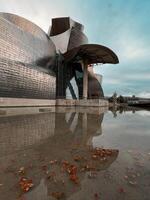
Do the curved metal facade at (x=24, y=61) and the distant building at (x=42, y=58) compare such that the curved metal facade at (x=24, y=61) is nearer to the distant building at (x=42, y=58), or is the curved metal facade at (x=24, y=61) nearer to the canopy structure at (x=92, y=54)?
the distant building at (x=42, y=58)

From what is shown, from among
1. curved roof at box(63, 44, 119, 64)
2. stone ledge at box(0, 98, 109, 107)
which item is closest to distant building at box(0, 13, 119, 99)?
curved roof at box(63, 44, 119, 64)

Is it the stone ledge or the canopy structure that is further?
the canopy structure

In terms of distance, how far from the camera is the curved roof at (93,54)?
51.1 m

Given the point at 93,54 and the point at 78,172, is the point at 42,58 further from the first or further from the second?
the point at 78,172

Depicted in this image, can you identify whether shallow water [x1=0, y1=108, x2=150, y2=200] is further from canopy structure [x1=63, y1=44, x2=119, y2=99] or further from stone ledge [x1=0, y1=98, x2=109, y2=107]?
canopy structure [x1=63, y1=44, x2=119, y2=99]

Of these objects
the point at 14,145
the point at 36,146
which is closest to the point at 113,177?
the point at 36,146

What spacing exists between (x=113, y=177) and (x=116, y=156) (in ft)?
6.31

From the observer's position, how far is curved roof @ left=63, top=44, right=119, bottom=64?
51.1m

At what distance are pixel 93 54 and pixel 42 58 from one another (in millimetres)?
16011

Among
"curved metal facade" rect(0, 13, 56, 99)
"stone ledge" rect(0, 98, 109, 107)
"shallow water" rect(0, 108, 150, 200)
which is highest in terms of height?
"curved metal facade" rect(0, 13, 56, 99)

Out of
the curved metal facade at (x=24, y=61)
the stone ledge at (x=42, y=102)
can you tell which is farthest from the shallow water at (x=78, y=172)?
the curved metal facade at (x=24, y=61)

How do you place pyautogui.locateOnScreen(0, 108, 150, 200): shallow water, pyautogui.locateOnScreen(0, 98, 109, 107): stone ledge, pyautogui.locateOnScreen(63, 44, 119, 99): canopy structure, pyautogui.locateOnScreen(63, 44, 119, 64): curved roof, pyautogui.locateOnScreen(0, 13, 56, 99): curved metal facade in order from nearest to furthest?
pyautogui.locateOnScreen(0, 108, 150, 200): shallow water, pyautogui.locateOnScreen(0, 98, 109, 107): stone ledge, pyautogui.locateOnScreen(0, 13, 56, 99): curved metal facade, pyautogui.locateOnScreen(63, 44, 119, 64): curved roof, pyautogui.locateOnScreen(63, 44, 119, 99): canopy structure

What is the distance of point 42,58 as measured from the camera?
5812cm

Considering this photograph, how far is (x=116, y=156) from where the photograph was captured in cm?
657
